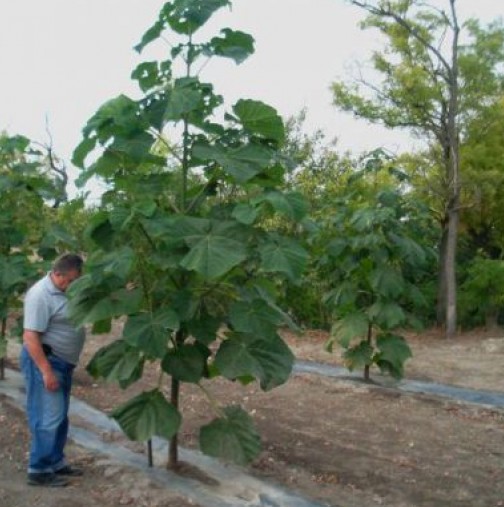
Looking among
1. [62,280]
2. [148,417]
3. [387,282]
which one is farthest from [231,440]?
[387,282]

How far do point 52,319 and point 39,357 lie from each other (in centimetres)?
26

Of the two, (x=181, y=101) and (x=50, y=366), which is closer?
Answer: (x=181, y=101)

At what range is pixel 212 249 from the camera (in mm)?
3930

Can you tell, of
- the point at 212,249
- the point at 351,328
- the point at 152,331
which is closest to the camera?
the point at 212,249

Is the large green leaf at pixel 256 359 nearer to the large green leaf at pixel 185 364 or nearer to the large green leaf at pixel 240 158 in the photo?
the large green leaf at pixel 185 364

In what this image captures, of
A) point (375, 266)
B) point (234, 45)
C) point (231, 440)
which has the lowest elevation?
point (231, 440)

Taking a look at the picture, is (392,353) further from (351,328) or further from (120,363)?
(120,363)

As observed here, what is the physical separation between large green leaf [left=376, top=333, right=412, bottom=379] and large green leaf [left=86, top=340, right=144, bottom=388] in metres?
4.12

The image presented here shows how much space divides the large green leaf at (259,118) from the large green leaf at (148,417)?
5.38 ft

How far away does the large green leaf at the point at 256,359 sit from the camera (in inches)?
162

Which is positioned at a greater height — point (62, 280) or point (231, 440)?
point (62, 280)

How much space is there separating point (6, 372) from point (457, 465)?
17.1 feet

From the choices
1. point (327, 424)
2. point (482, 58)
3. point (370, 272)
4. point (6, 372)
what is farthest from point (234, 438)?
point (482, 58)

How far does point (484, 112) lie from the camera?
15242 millimetres
